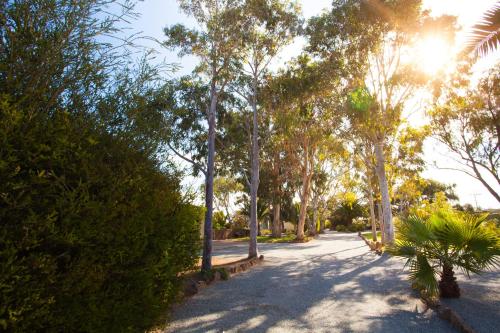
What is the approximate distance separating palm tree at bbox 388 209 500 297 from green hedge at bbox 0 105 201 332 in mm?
5182

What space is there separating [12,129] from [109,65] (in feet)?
4.36

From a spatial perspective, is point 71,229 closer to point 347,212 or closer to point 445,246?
point 445,246

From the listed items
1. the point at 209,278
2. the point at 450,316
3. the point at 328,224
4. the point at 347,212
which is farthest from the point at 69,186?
the point at 328,224

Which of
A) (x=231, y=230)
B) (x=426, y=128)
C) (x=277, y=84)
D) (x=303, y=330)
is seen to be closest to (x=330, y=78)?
(x=277, y=84)

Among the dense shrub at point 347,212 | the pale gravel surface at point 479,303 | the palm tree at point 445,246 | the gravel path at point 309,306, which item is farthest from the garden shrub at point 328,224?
the palm tree at point 445,246

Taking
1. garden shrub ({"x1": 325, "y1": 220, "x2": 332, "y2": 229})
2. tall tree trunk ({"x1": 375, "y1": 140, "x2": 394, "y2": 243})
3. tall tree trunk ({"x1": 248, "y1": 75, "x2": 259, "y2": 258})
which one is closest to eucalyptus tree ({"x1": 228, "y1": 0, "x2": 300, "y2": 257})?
tall tree trunk ({"x1": 248, "y1": 75, "x2": 259, "y2": 258})

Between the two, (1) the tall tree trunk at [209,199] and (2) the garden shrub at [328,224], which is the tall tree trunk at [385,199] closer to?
(1) the tall tree trunk at [209,199]

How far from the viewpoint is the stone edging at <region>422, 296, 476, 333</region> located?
4.87m

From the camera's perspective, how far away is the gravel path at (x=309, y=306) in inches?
212

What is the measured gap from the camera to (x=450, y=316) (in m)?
5.42

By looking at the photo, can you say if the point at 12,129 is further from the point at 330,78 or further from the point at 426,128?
the point at 426,128

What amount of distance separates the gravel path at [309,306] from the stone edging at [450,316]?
3.9 inches

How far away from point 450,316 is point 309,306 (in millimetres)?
2531

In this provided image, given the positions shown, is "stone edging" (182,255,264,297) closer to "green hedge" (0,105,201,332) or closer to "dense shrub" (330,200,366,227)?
"green hedge" (0,105,201,332)
